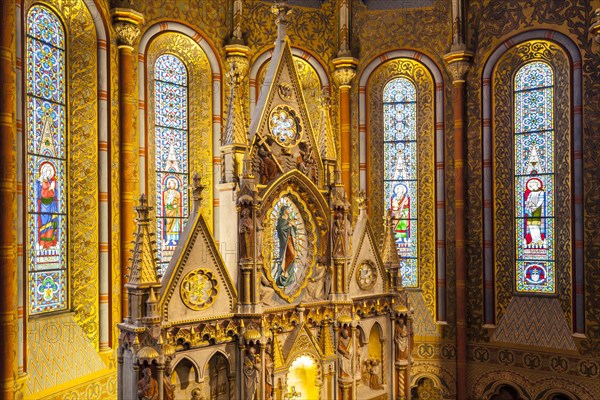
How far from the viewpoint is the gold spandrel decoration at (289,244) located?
9.92 metres

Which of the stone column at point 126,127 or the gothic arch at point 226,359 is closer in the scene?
the gothic arch at point 226,359

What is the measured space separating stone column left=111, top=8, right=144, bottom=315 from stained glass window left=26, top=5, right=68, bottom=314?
3.51 feet

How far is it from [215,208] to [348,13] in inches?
229

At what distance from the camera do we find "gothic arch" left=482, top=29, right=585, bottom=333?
41.5 ft

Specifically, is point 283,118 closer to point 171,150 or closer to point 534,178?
point 171,150

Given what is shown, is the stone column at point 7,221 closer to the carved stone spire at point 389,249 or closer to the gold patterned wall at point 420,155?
the carved stone spire at point 389,249

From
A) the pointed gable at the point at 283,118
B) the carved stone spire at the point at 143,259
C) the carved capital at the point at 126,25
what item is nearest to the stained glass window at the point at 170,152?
the carved capital at the point at 126,25

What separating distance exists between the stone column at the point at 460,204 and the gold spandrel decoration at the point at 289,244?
4.87 m

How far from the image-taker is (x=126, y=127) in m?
11.9

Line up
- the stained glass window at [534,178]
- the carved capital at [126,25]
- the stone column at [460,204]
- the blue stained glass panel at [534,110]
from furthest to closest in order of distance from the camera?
the stone column at [460,204] < the blue stained glass panel at [534,110] < the stained glass window at [534,178] < the carved capital at [126,25]

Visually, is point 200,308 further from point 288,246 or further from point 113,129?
point 113,129

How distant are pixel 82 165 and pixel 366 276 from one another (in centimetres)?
560

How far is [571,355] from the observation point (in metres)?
12.6

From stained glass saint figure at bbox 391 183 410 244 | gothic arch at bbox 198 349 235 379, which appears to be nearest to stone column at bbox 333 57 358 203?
stained glass saint figure at bbox 391 183 410 244
